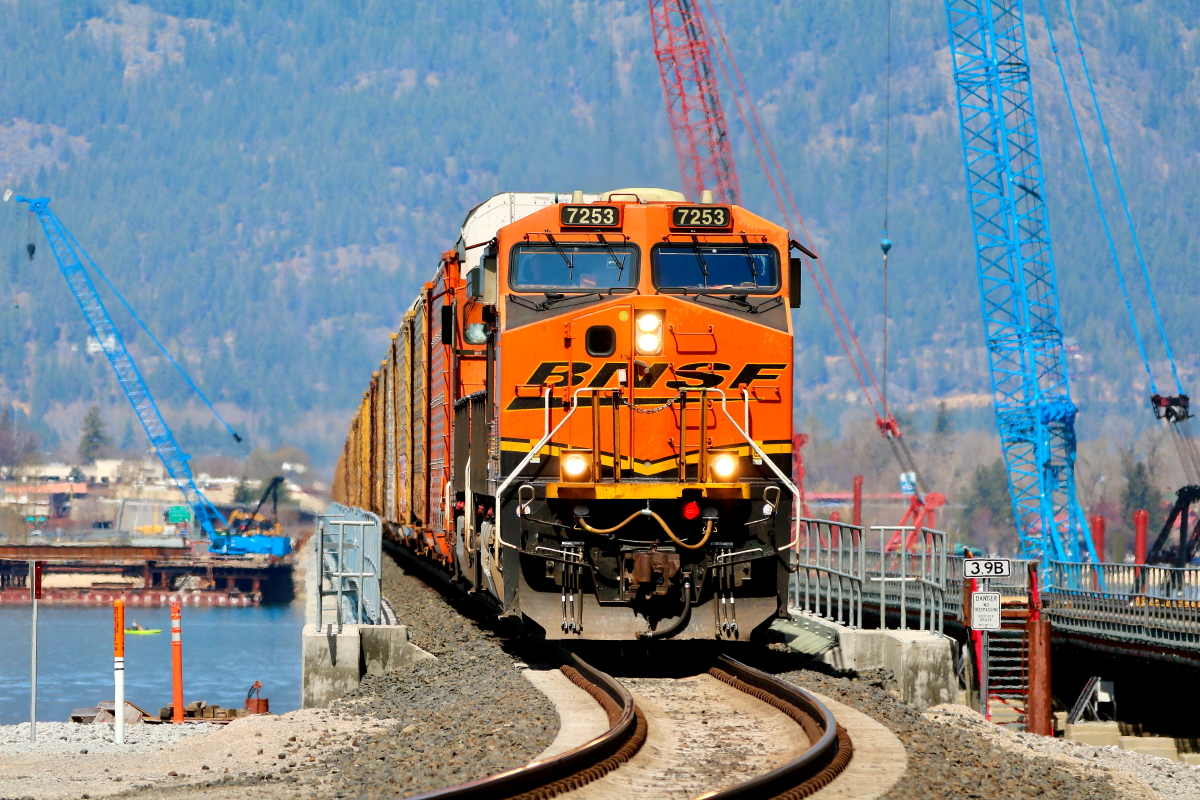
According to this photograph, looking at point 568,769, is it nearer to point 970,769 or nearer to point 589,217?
point 970,769

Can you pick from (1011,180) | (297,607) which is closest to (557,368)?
(1011,180)

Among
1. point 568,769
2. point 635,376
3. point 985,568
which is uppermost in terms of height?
point 635,376

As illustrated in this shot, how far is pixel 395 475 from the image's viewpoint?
91.1 ft

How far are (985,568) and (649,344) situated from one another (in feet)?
18.2

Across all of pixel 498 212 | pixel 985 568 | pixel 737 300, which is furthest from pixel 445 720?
pixel 498 212

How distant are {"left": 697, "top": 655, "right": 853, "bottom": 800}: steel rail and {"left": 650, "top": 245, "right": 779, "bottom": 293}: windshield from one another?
155 inches

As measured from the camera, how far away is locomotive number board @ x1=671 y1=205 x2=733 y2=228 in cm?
1487

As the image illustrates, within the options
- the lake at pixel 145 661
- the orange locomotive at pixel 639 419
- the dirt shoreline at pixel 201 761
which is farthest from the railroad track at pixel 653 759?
the lake at pixel 145 661

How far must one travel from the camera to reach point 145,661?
69.2 meters

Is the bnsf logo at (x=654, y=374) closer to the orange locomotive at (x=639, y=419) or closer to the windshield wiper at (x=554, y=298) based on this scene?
the orange locomotive at (x=639, y=419)

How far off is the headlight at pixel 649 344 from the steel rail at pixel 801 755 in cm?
330

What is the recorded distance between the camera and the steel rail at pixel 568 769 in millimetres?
8852

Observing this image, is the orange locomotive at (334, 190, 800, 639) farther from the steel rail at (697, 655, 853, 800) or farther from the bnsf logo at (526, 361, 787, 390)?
the steel rail at (697, 655, 853, 800)

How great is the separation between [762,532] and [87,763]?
654 centimetres
